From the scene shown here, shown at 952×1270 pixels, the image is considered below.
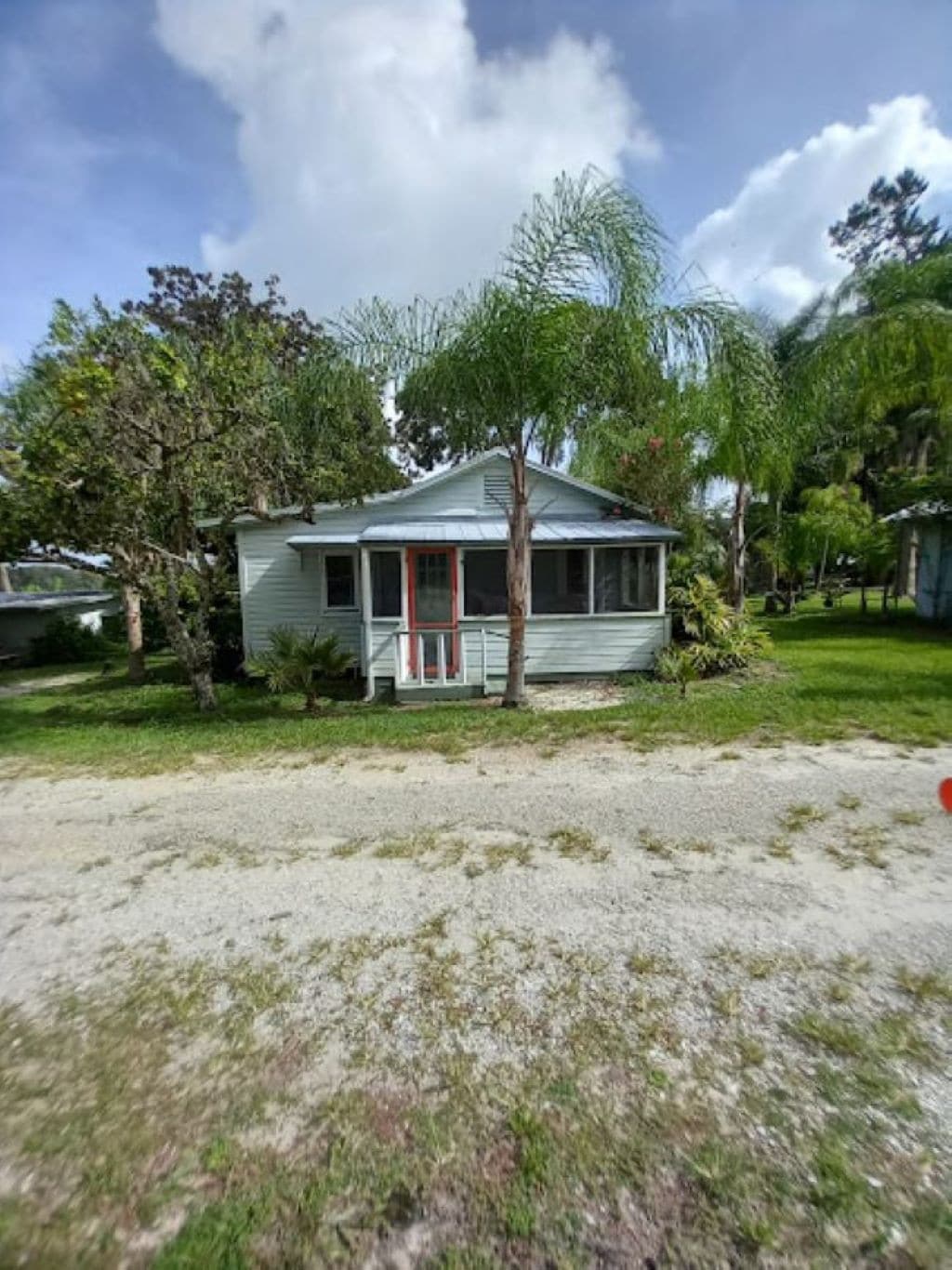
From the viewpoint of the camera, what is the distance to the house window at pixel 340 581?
12.0 meters

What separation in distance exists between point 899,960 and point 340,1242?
8.14 feet

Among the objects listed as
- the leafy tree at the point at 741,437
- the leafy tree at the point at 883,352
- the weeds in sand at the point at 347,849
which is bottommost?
the weeds in sand at the point at 347,849

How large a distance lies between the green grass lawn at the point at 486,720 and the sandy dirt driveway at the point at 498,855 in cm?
66

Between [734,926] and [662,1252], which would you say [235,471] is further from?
[662,1252]

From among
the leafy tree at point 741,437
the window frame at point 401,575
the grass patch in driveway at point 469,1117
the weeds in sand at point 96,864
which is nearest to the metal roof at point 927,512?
the leafy tree at point 741,437

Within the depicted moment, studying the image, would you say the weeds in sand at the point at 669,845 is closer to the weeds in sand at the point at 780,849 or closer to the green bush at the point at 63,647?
the weeds in sand at the point at 780,849

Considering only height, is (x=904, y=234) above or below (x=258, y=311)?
above

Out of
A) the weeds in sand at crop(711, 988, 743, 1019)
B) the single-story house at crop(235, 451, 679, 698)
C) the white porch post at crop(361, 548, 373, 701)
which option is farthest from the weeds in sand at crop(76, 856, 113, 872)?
the white porch post at crop(361, 548, 373, 701)

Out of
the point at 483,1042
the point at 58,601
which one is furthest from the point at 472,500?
the point at 58,601

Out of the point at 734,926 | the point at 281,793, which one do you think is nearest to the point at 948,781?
the point at 734,926

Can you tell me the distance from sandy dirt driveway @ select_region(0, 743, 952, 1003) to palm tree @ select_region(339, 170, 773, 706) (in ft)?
14.1

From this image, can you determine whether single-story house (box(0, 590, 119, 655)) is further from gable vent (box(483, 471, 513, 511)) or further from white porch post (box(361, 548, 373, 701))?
gable vent (box(483, 471, 513, 511))

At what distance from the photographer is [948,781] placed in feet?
11.2

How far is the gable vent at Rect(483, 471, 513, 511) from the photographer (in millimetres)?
11766
